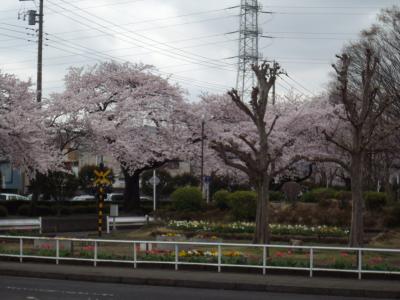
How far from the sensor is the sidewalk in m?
14.1

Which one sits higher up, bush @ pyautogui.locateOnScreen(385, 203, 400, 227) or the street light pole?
the street light pole

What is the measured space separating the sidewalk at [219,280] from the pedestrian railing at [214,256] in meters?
0.35

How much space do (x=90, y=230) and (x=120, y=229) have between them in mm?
1878

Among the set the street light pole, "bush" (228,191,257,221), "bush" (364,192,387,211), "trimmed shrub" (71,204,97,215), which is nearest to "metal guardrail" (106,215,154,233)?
"bush" (228,191,257,221)

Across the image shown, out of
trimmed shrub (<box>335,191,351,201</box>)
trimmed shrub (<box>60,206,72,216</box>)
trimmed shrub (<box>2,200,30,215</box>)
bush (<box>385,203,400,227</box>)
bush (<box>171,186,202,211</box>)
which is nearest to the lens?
bush (<box>385,203,400,227</box>)

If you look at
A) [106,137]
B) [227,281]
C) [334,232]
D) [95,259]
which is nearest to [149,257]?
[95,259]

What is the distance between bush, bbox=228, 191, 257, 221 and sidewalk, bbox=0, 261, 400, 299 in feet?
53.1

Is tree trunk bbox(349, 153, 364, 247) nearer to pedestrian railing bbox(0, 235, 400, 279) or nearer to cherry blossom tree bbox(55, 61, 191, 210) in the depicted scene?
pedestrian railing bbox(0, 235, 400, 279)

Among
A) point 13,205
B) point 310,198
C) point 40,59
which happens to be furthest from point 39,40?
point 310,198

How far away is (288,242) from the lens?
87.2 ft

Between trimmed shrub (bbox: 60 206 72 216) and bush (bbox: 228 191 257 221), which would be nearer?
bush (bbox: 228 191 257 221)

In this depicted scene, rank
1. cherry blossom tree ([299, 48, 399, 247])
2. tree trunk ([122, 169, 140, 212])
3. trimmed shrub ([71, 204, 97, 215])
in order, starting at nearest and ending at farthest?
1. cherry blossom tree ([299, 48, 399, 247])
2. trimmed shrub ([71, 204, 97, 215])
3. tree trunk ([122, 169, 140, 212])

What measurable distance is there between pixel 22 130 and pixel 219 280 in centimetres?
1906

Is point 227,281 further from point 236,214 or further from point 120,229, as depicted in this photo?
point 120,229
